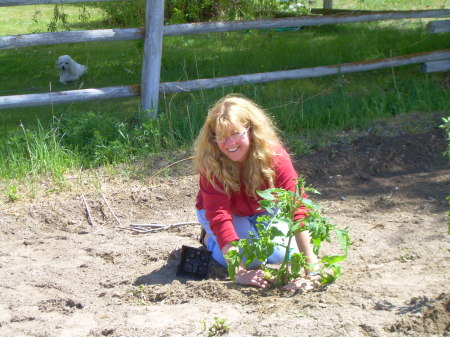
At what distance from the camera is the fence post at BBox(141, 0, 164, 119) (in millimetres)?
5930

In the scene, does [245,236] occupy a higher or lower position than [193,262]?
higher

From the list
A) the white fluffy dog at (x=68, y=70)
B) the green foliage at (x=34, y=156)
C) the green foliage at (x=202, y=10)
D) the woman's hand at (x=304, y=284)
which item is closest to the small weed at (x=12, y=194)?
the green foliage at (x=34, y=156)

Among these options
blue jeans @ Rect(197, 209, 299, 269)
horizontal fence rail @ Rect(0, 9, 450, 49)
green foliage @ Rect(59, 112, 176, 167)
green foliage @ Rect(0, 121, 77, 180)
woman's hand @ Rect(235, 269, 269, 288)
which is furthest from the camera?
horizontal fence rail @ Rect(0, 9, 450, 49)

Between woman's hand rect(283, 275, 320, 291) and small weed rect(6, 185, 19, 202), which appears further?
small weed rect(6, 185, 19, 202)

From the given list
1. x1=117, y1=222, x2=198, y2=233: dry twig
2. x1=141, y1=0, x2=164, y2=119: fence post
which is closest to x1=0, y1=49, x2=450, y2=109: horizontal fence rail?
x1=141, y1=0, x2=164, y2=119: fence post

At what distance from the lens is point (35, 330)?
312 centimetres

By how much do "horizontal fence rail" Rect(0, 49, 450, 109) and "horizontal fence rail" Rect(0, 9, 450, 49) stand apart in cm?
44

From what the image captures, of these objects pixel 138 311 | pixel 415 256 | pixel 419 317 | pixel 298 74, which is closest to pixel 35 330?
pixel 138 311

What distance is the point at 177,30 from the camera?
6148 millimetres

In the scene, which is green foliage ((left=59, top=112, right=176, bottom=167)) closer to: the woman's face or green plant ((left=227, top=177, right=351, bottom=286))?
the woman's face

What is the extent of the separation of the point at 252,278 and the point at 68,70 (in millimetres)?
5434

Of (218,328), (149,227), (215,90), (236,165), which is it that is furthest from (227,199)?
(215,90)

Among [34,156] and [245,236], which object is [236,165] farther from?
[34,156]

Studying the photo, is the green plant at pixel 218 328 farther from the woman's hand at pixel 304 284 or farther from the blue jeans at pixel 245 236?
the blue jeans at pixel 245 236
